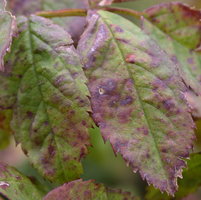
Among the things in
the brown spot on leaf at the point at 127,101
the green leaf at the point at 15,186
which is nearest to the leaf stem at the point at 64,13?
the brown spot on leaf at the point at 127,101

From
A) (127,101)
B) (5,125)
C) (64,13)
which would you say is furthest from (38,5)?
(127,101)

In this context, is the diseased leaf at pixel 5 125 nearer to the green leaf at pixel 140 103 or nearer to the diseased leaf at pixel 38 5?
the green leaf at pixel 140 103

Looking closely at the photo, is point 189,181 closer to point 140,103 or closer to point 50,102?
point 140,103

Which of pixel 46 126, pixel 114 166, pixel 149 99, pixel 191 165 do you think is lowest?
pixel 114 166

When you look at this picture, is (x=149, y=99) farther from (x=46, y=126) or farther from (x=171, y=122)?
(x=46, y=126)

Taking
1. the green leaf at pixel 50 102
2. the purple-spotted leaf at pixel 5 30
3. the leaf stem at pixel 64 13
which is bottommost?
the green leaf at pixel 50 102

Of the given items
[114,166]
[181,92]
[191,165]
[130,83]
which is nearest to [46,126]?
[130,83]

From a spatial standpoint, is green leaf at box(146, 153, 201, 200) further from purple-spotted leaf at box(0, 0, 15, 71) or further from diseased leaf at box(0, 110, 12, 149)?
purple-spotted leaf at box(0, 0, 15, 71)
